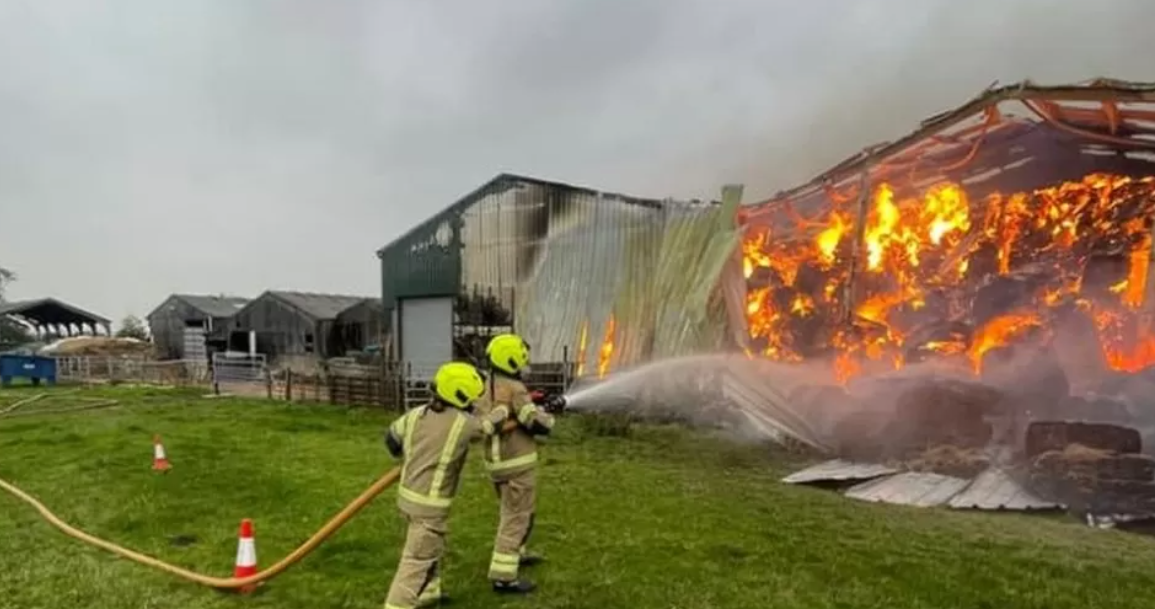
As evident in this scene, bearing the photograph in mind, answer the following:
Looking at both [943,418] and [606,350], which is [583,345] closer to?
[606,350]

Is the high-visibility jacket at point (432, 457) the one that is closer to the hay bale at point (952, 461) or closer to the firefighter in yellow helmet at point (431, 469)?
the firefighter in yellow helmet at point (431, 469)

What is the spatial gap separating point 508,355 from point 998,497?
247 inches

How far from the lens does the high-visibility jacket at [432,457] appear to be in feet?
15.6

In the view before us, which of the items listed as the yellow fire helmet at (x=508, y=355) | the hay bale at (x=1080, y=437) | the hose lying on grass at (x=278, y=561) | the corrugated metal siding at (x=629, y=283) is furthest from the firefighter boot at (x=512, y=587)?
the corrugated metal siding at (x=629, y=283)

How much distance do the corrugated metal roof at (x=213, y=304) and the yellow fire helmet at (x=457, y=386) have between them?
43.6 metres

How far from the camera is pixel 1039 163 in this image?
44.0 feet

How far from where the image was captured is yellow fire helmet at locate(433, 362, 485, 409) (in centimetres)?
480

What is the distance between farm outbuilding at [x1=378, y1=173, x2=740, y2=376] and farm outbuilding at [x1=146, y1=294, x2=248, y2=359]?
22.8 m

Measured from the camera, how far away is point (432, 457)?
4.80m

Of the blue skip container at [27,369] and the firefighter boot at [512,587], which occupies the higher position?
the blue skip container at [27,369]

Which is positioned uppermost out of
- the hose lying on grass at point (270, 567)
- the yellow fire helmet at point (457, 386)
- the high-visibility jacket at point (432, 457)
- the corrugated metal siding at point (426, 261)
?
the corrugated metal siding at point (426, 261)

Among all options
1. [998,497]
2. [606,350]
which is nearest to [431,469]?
[998,497]

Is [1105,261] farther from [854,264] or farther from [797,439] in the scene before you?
[797,439]

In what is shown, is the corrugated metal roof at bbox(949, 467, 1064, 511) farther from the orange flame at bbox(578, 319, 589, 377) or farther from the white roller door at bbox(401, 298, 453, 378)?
the white roller door at bbox(401, 298, 453, 378)
